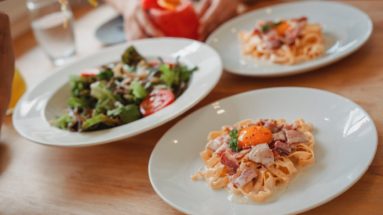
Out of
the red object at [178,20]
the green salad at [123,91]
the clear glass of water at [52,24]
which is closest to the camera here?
the green salad at [123,91]

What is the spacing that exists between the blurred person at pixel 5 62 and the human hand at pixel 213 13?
0.93 meters

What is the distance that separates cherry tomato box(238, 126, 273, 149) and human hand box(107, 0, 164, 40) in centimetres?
100

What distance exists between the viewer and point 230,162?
119 cm

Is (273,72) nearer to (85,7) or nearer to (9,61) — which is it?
(9,61)

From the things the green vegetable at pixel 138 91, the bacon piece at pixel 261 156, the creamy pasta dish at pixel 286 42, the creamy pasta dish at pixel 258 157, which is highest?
the bacon piece at pixel 261 156

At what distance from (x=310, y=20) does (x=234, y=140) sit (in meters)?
0.91

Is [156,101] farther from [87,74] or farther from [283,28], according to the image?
[283,28]

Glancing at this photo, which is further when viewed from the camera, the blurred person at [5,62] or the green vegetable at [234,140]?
the blurred person at [5,62]

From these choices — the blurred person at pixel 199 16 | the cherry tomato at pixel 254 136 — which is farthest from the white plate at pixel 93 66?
the cherry tomato at pixel 254 136

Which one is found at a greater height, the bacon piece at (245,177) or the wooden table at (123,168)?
the bacon piece at (245,177)

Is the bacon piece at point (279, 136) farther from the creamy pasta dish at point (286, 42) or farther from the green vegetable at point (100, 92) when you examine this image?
the green vegetable at point (100, 92)

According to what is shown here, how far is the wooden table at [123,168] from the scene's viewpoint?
1.16m

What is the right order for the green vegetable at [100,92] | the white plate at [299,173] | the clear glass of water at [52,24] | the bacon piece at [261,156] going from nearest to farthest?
the white plate at [299,173] → the bacon piece at [261,156] → the green vegetable at [100,92] → the clear glass of water at [52,24]

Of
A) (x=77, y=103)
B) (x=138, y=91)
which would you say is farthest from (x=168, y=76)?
(x=77, y=103)
